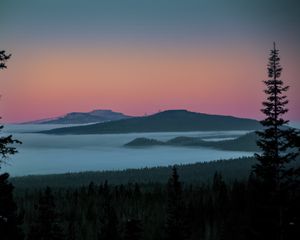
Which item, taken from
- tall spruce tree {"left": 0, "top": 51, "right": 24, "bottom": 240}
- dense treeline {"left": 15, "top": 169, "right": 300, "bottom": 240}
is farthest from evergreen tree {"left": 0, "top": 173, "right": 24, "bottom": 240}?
dense treeline {"left": 15, "top": 169, "right": 300, "bottom": 240}

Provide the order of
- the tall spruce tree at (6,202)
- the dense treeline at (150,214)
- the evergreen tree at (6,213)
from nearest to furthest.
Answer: the tall spruce tree at (6,202) → the evergreen tree at (6,213) → the dense treeline at (150,214)

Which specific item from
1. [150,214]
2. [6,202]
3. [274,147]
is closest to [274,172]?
[274,147]

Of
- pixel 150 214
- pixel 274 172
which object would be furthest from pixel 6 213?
pixel 150 214

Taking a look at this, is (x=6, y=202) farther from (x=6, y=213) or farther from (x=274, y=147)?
(x=274, y=147)

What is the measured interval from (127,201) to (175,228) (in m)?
114

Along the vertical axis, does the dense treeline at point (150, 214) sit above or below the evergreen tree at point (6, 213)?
below

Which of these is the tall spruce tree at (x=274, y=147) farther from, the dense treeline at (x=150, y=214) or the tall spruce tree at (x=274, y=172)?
the dense treeline at (x=150, y=214)

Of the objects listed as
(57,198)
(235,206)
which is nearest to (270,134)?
(235,206)

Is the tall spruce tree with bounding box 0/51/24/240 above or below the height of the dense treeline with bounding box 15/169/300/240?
above

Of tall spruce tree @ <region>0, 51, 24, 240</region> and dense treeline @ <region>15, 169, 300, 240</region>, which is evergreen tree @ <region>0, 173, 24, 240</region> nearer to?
tall spruce tree @ <region>0, 51, 24, 240</region>

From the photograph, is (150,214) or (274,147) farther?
(150,214)

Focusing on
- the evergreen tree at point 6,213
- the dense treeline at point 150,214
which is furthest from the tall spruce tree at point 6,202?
the dense treeline at point 150,214

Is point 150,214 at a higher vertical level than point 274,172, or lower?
lower

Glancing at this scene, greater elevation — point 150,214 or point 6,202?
point 6,202
